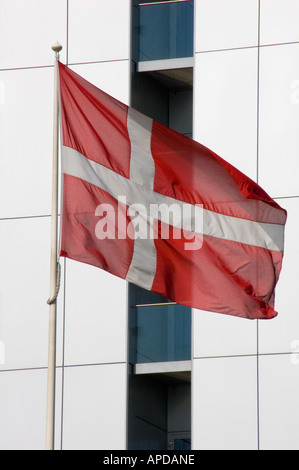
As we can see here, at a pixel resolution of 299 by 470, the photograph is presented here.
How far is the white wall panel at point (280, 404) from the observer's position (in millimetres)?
19391

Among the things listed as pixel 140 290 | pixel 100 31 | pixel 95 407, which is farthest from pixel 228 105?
pixel 95 407

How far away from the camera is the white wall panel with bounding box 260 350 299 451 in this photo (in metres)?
19.4

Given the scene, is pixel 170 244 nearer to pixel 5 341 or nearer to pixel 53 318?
pixel 53 318

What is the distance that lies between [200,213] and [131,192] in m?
1.05

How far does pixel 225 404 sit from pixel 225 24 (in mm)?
6287

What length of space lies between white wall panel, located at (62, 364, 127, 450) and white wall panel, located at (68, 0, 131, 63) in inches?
208

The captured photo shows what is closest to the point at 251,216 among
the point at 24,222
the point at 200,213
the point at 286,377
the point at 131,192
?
the point at 200,213

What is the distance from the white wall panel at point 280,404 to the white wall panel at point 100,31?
5.83 metres

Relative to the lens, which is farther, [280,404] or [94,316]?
[94,316]

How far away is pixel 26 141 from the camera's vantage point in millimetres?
21406

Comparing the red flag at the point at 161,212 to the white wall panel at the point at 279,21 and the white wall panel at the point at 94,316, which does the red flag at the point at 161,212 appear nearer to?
the white wall panel at the point at 94,316

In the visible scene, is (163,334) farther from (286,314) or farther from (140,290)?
(286,314)

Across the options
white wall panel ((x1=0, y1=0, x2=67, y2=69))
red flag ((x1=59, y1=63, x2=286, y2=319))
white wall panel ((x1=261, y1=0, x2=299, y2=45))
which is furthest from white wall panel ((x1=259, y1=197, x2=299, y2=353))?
white wall panel ((x1=0, y1=0, x2=67, y2=69))

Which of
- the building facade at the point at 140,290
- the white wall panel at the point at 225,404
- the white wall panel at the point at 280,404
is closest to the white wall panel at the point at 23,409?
the building facade at the point at 140,290
